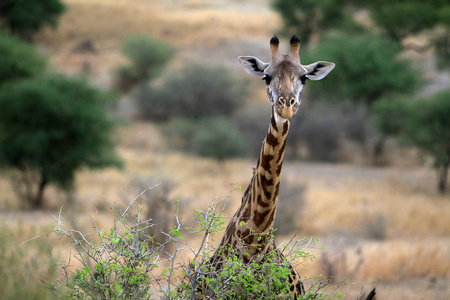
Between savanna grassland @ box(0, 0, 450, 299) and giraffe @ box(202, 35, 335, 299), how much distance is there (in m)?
0.74

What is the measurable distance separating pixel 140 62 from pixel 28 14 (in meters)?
7.78

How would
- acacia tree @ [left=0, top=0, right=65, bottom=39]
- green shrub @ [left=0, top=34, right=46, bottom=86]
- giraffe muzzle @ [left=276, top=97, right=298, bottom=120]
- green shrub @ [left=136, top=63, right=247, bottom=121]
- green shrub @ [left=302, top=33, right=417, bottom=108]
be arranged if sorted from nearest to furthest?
giraffe muzzle @ [left=276, top=97, right=298, bottom=120]
green shrub @ [left=0, top=34, right=46, bottom=86]
green shrub @ [left=302, top=33, right=417, bottom=108]
green shrub @ [left=136, top=63, right=247, bottom=121]
acacia tree @ [left=0, top=0, right=65, bottom=39]

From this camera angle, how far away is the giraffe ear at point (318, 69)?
416cm

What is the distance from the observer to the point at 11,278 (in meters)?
2.97

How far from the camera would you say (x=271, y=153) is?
12.4ft

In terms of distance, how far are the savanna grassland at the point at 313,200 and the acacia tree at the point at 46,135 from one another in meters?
0.61

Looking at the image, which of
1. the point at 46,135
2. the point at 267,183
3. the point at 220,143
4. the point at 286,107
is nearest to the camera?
the point at 286,107

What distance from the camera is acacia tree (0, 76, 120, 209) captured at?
50.9 feet

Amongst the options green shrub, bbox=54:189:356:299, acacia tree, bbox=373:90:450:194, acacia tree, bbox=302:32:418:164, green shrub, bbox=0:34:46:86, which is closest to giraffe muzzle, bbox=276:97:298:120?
green shrub, bbox=54:189:356:299

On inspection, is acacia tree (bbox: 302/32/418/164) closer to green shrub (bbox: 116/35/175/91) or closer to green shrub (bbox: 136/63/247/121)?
green shrub (bbox: 136/63/247/121)

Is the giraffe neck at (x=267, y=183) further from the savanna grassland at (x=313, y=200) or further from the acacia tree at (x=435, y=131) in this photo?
the acacia tree at (x=435, y=131)

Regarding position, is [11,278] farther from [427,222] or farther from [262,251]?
[427,222]

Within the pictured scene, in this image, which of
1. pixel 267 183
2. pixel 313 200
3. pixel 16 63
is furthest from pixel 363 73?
pixel 267 183

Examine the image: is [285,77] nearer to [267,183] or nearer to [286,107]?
[286,107]
